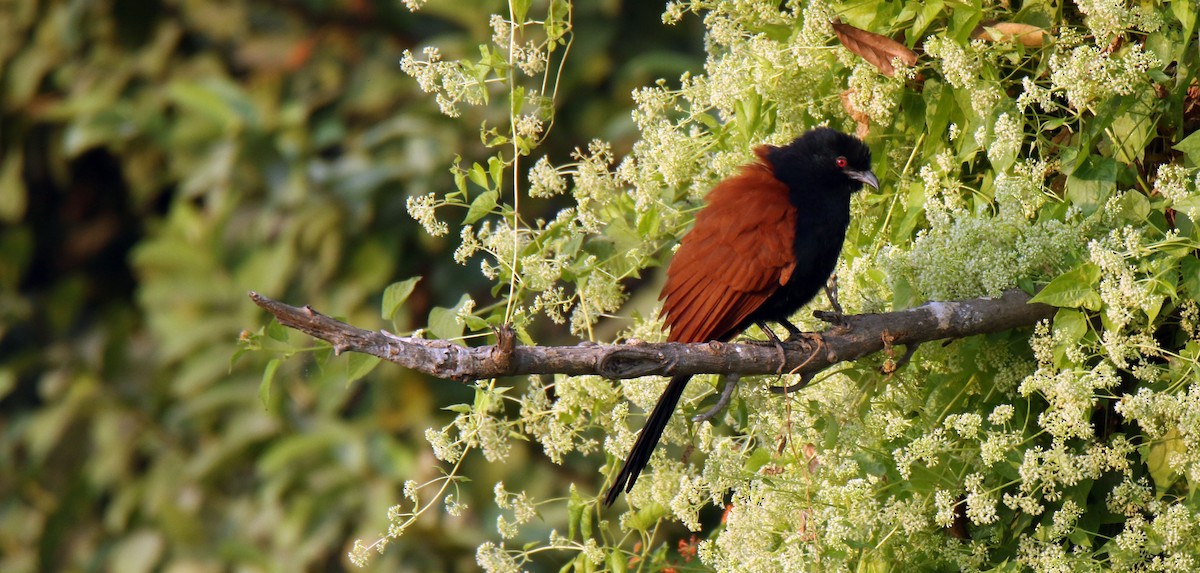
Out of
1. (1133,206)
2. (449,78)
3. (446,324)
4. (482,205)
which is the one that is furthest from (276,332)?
(1133,206)

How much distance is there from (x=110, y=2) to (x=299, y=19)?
74 centimetres

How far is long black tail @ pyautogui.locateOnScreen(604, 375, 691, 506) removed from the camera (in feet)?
7.06

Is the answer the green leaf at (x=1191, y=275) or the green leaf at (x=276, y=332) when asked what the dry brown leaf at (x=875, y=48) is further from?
the green leaf at (x=276, y=332)

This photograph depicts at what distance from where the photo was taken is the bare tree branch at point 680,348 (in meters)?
1.56

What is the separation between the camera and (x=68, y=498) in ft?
17.2

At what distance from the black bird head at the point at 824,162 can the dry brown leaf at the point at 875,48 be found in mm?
316

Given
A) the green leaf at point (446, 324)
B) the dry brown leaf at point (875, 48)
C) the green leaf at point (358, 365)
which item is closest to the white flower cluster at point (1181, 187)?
the dry brown leaf at point (875, 48)

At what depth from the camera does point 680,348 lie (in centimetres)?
179

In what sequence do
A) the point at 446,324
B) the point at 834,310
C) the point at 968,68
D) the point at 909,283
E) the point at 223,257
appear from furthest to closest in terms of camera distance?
the point at 223,257 → the point at 834,310 → the point at 446,324 → the point at 909,283 → the point at 968,68

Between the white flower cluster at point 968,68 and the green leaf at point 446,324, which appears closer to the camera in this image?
the white flower cluster at point 968,68

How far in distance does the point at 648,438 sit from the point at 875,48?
2.44 ft

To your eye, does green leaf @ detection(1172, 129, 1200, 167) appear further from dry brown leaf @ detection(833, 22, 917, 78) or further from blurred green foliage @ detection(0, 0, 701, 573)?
blurred green foliage @ detection(0, 0, 701, 573)

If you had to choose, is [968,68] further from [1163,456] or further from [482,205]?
[482,205]

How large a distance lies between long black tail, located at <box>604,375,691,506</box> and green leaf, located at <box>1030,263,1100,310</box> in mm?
639
